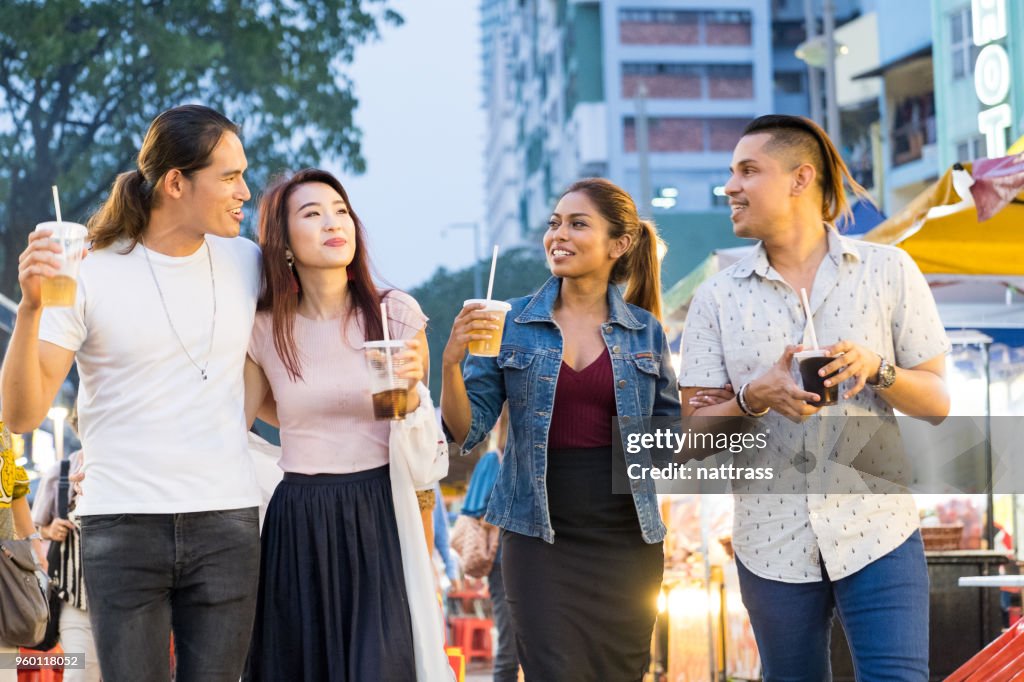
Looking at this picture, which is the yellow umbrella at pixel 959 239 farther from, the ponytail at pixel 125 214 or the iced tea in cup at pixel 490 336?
the ponytail at pixel 125 214

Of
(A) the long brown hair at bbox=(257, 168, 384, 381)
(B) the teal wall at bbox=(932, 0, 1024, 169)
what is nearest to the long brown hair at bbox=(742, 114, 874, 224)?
(A) the long brown hair at bbox=(257, 168, 384, 381)

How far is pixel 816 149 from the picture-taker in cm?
418

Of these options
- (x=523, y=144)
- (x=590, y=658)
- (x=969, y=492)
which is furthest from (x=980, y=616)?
(x=523, y=144)

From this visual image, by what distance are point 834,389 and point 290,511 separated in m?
1.58

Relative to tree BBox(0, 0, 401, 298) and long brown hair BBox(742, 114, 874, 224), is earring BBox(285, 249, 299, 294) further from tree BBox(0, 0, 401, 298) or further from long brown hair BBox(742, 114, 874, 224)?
tree BBox(0, 0, 401, 298)

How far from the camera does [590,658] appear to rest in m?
4.35

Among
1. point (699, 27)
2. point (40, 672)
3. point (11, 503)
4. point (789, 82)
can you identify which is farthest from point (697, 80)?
point (11, 503)

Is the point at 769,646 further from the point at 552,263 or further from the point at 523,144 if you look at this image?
the point at 523,144

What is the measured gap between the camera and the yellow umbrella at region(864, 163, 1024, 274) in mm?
7863

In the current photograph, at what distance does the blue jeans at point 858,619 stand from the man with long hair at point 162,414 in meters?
1.48

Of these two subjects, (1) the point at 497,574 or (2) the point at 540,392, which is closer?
(2) the point at 540,392

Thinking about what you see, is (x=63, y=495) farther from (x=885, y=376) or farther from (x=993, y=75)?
(x=993, y=75)

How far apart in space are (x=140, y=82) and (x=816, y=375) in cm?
2205

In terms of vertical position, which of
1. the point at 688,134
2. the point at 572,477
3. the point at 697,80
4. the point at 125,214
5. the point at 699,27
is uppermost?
the point at 699,27
